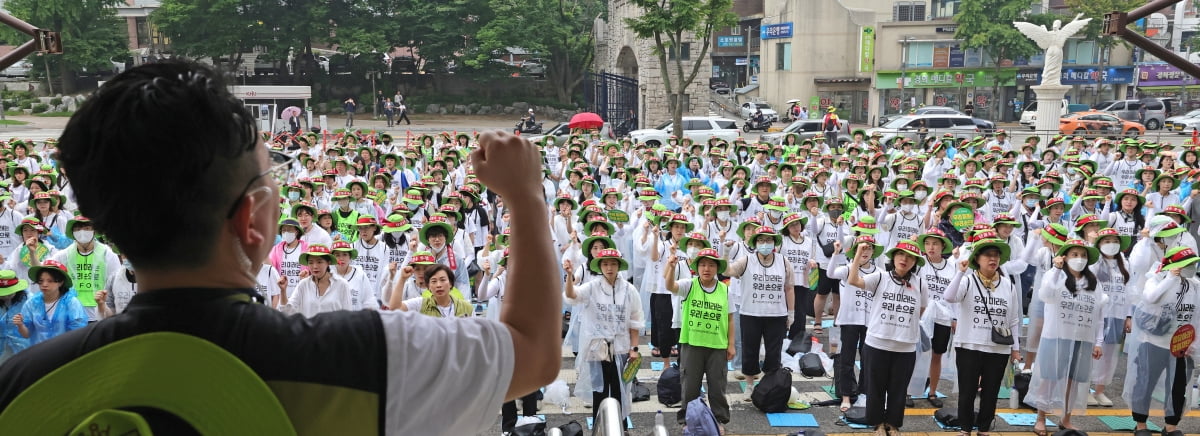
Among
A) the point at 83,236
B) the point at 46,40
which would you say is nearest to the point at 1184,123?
the point at 83,236

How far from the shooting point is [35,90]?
165 feet

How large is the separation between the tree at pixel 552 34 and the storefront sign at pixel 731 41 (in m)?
8.80

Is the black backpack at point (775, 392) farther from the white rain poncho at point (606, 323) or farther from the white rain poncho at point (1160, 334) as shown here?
the white rain poncho at point (1160, 334)

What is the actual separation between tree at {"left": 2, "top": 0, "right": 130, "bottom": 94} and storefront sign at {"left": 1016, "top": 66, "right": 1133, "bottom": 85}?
47946mm

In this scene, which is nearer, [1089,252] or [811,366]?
[1089,252]

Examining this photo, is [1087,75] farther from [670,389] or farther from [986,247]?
[670,389]

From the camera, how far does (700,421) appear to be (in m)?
6.33

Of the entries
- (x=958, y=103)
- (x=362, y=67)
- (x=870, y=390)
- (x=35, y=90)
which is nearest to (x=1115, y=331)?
(x=870, y=390)

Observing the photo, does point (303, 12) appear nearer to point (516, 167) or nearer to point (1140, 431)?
point (1140, 431)

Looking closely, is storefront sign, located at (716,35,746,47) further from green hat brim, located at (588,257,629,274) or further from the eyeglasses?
the eyeglasses

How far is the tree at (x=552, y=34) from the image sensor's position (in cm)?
4659

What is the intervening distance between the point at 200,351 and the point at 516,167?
597mm

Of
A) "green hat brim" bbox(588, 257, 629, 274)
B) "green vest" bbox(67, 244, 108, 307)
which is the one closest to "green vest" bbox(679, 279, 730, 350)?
"green hat brim" bbox(588, 257, 629, 274)

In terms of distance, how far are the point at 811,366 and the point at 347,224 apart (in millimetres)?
5946
